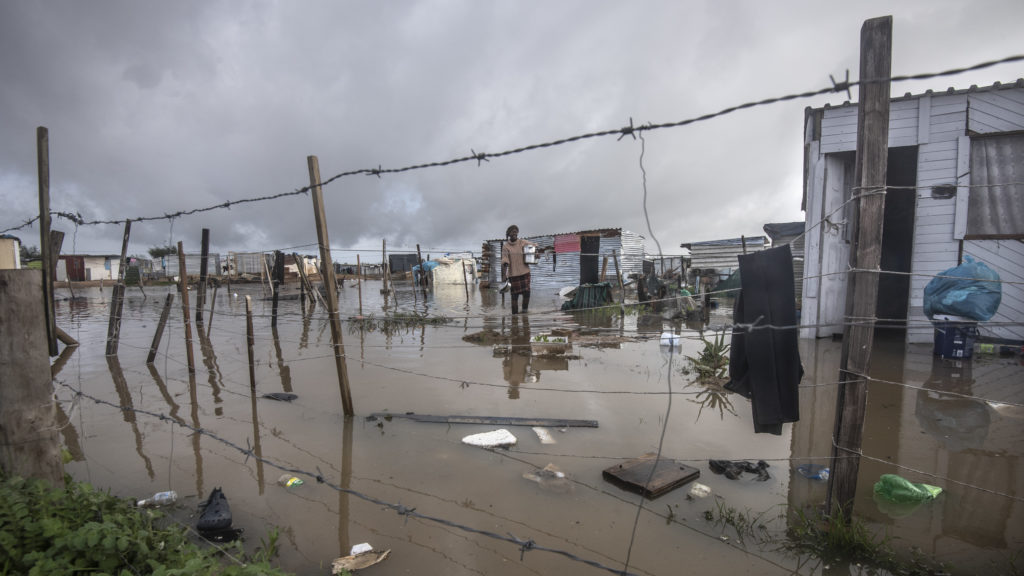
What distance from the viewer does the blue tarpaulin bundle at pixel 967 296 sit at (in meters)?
6.52

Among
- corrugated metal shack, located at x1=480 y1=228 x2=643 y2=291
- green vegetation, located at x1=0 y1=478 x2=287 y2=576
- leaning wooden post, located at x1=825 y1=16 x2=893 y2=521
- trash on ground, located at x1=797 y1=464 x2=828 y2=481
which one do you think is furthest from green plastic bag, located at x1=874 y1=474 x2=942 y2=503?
corrugated metal shack, located at x1=480 y1=228 x2=643 y2=291

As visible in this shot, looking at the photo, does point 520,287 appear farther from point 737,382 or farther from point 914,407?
point 737,382

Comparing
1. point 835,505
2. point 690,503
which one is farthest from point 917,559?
point 690,503

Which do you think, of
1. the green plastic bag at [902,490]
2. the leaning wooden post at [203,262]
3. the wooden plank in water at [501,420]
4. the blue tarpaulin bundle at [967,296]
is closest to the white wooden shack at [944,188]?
the blue tarpaulin bundle at [967,296]

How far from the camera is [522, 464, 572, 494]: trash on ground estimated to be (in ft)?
11.5

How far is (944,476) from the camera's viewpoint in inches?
137

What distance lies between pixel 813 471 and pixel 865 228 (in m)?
2.22

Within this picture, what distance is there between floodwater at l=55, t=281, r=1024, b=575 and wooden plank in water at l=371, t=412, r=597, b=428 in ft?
0.32

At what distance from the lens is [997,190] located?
7621 mm

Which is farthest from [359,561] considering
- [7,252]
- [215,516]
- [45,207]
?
[7,252]

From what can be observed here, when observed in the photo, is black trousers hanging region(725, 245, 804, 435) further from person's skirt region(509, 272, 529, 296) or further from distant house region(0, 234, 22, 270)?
distant house region(0, 234, 22, 270)

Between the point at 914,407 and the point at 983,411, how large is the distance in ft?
1.86

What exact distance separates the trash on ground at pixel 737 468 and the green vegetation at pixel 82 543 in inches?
124

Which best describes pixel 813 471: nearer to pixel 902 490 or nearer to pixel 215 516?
pixel 902 490
